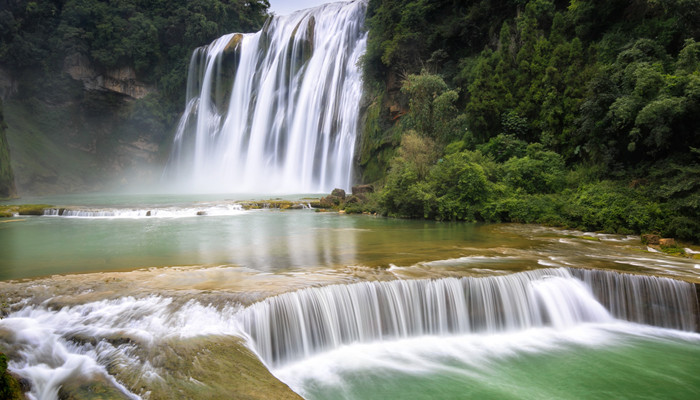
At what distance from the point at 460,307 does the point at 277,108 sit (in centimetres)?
3349

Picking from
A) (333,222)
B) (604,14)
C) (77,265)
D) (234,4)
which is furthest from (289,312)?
(234,4)

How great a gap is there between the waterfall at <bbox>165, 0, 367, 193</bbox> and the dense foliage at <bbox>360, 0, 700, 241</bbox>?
22.7 feet

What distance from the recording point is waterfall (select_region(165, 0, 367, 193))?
31641mm

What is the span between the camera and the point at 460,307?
6.73 metres

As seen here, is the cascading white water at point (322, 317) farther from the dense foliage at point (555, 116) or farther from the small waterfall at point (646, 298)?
the dense foliage at point (555, 116)

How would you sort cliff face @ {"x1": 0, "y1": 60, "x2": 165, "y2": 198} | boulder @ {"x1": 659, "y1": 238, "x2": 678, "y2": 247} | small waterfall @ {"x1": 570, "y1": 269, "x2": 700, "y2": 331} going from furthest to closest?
cliff face @ {"x1": 0, "y1": 60, "x2": 165, "y2": 198}
boulder @ {"x1": 659, "y1": 238, "x2": 678, "y2": 247}
small waterfall @ {"x1": 570, "y1": 269, "x2": 700, "y2": 331}

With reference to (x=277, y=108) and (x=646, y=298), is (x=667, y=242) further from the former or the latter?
(x=277, y=108)

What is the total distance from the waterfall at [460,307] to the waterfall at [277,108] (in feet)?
73.7

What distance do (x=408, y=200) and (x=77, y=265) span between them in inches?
450

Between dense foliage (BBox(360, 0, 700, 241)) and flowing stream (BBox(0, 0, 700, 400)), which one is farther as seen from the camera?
dense foliage (BBox(360, 0, 700, 241))

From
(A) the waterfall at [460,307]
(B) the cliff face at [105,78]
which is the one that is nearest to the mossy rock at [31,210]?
(A) the waterfall at [460,307]

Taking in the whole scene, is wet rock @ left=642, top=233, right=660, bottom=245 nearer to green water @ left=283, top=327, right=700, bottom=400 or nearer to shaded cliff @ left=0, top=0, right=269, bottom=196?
green water @ left=283, top=327, right=700, bottom=400

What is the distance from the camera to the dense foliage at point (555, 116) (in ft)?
36.8

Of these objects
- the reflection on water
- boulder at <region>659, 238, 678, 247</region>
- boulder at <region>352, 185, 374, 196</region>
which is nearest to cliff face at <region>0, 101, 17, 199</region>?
the reflection on water
